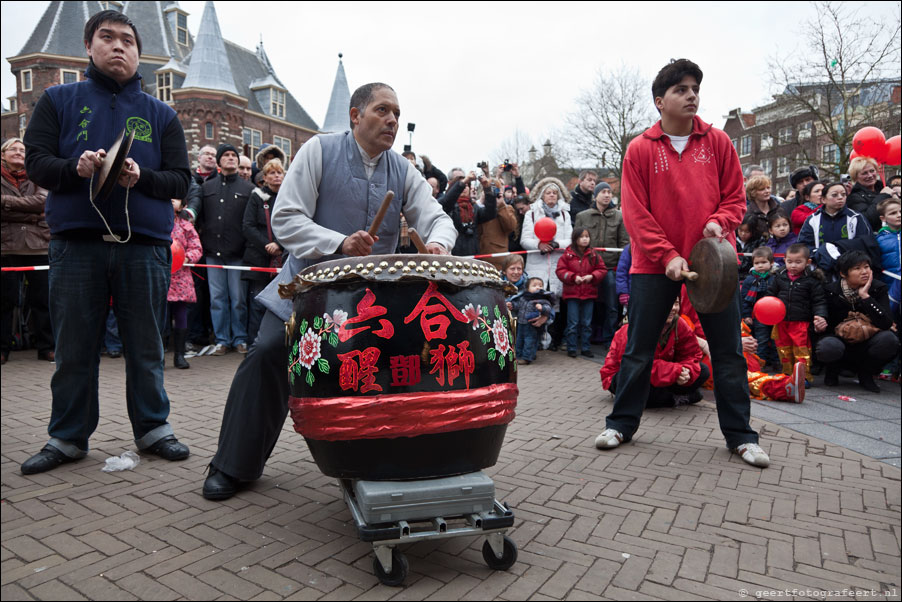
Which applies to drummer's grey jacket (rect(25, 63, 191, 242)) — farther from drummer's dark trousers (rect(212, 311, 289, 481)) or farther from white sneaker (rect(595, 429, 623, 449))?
white sneaker (rect(595, 429, 623, 449))

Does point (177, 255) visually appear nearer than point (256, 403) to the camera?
No

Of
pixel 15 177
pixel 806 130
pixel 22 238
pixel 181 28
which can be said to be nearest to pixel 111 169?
pixel 22 238

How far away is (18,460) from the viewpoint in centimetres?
361

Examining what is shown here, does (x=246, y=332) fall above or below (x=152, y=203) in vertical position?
below

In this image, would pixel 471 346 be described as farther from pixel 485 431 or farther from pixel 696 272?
pixel 696 272

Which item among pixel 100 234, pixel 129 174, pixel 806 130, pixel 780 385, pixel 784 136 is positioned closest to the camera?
pixel 129 174

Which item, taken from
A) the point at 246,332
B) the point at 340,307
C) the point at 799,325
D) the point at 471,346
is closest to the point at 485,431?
the point at 471,346

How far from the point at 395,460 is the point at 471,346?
19.7 inches

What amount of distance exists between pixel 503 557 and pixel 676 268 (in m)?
2.07

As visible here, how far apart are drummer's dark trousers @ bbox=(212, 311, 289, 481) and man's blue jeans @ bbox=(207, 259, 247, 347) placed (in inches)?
184

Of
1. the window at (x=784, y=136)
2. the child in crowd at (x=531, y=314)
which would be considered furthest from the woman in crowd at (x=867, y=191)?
the window at (x=784, y=136)

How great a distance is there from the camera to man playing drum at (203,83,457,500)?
275cm

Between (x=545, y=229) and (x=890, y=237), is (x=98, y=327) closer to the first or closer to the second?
(x=545, y=229)

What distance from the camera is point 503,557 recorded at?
7.63 feet
